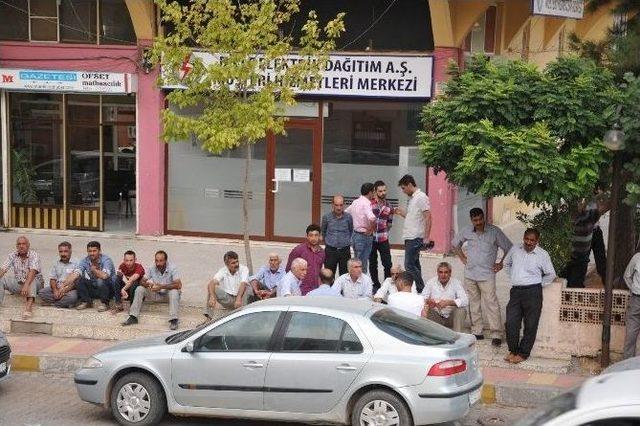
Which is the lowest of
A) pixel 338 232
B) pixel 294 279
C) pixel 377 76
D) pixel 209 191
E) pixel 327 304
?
pixel 294 279

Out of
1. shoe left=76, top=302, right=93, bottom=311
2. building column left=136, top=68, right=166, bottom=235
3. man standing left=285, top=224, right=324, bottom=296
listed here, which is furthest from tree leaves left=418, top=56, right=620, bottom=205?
building column left=136, top=68, right=166, bottom=235

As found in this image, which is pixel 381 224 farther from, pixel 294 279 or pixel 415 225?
pixel 294 279

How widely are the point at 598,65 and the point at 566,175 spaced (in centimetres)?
200

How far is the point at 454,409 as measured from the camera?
9.27 meters

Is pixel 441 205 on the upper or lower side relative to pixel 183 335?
upper

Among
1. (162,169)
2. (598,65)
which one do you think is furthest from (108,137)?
(598,65)

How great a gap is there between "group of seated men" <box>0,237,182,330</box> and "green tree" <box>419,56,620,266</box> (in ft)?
12.8

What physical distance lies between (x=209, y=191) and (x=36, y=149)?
368cm

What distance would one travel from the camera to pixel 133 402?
10.1m

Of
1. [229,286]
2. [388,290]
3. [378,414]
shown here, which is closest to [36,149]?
[229,286]

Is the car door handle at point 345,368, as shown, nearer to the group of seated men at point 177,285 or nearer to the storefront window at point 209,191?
the group of seated men at point 177,285

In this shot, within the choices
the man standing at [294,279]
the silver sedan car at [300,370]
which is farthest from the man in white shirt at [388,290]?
the silver sedan car at [300,370]

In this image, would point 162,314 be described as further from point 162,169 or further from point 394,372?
point 162,169

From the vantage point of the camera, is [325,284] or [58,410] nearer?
[58,410]
